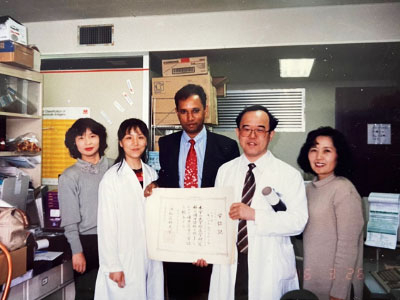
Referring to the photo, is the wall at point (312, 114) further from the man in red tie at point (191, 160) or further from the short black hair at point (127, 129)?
the short black hair at point (127, 129)

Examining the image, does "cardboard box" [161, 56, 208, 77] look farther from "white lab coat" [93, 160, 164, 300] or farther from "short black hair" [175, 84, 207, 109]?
"white lab coat" [93, 160, 164, 300]

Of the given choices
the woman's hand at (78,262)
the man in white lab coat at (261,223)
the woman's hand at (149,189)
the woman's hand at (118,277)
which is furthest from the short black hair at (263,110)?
the woman's hand at (78,262)

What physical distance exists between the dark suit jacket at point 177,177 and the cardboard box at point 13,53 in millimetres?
932

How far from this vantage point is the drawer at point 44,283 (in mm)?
1504

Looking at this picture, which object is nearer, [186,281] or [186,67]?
[186,281]

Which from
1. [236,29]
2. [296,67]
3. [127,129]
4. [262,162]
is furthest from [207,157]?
[236,29]

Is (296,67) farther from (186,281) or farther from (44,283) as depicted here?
(44,283)

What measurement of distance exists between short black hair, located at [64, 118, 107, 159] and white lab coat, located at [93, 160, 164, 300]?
25cm

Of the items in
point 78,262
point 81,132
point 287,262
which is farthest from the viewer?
point 81,132

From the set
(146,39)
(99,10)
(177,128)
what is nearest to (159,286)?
(177,128)

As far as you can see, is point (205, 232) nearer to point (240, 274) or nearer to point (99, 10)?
point (240, 274)

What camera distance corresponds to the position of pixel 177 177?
66.2 inches

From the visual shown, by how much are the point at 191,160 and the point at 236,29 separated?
923mm

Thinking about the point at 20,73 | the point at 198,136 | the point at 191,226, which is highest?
the point at 20,73
